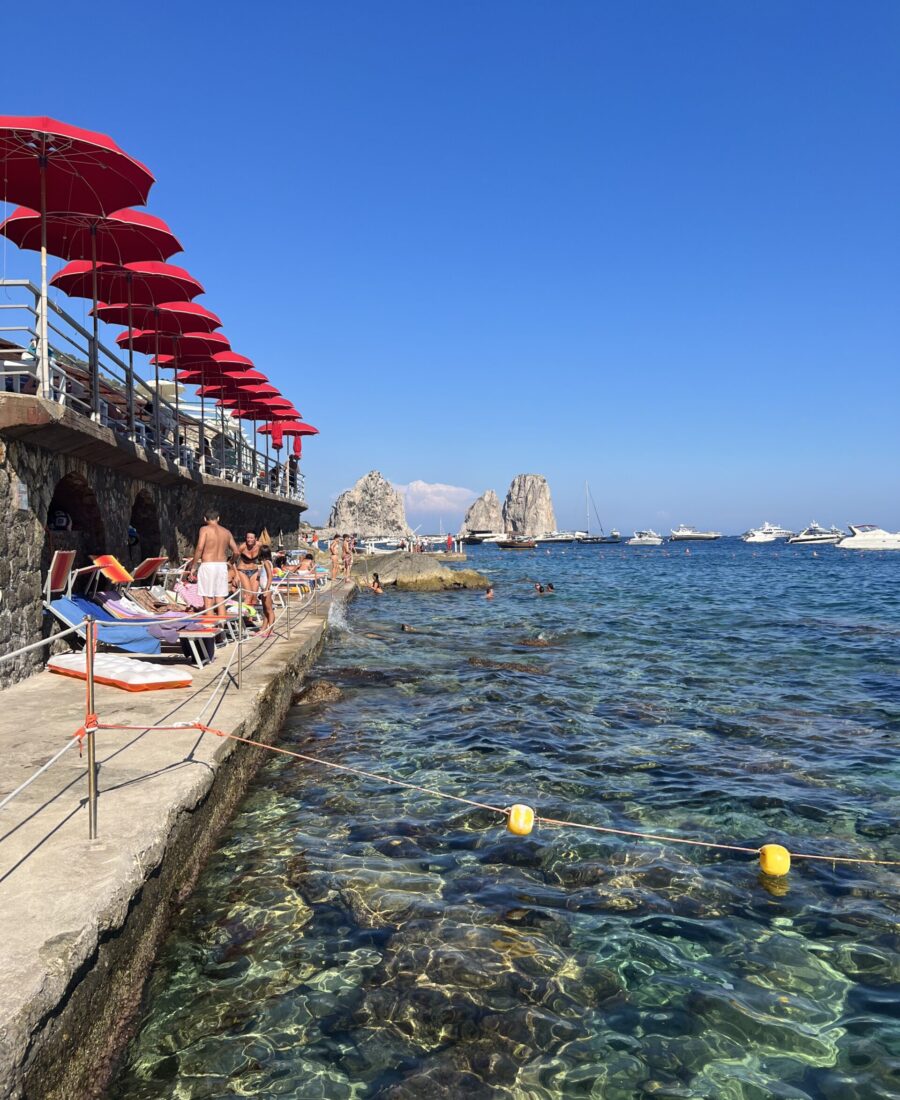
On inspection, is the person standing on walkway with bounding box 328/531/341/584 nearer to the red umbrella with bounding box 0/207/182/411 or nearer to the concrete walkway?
the red umbrella with bounding box 0/207/182/411

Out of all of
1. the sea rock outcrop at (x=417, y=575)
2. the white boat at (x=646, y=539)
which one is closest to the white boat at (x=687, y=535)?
the white boat at (x=646, y=539)

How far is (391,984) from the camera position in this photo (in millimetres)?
4359

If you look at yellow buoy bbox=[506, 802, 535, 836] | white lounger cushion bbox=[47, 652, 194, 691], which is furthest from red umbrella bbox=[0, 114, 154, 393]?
yellow buoy bbox=[506, 802, 535, 836]

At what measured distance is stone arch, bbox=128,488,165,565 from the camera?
15.1m

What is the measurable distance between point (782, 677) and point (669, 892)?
9638 mm

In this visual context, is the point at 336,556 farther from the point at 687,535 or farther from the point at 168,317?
the point at 687,535

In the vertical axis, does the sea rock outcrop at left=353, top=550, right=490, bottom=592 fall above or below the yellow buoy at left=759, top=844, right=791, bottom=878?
above

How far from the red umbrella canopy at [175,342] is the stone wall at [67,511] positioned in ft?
10.1

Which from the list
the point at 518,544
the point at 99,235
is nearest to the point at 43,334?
the point at 99,235

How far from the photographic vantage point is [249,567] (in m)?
15.8

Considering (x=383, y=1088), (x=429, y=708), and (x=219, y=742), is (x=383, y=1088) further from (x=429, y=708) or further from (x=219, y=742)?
(x=429, y=708)

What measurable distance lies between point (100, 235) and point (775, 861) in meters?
11.8

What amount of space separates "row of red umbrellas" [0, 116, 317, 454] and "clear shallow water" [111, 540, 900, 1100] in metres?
6.19

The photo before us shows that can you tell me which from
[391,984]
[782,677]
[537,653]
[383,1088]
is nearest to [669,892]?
[391,984]
